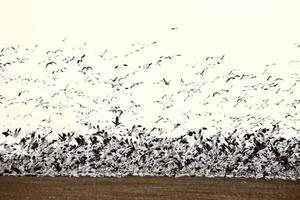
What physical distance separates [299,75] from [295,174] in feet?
1.97

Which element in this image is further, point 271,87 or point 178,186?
point 271,87

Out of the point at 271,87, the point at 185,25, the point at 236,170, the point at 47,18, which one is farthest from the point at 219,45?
the point at 47,18

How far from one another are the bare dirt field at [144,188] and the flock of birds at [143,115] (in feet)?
0.22

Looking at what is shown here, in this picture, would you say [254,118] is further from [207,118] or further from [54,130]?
[54,130]

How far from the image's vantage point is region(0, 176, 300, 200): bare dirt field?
2.31 metres

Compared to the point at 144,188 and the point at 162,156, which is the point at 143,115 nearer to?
the point at 162,156

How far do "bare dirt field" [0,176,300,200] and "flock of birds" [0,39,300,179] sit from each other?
0.22 feet

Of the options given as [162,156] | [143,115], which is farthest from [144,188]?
[143,115]

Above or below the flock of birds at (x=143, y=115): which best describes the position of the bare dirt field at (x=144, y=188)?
below

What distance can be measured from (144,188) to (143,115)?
48 centimetres

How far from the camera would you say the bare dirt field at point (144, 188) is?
91.0 inches

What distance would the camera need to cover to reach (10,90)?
270cm

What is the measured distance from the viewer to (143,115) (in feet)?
8.76

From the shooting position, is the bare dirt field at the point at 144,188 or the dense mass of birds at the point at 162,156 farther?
the dense mass of birds at the point at 162,156
